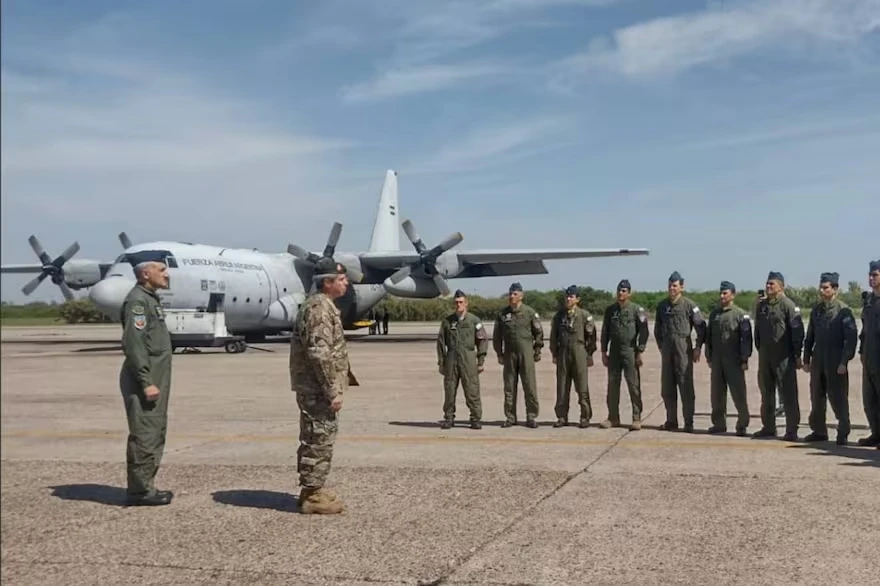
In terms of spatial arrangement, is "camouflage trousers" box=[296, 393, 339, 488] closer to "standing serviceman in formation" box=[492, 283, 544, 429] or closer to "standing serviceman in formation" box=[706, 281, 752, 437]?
"standing serviceman in formation" box=[492, 283, 544, 429]

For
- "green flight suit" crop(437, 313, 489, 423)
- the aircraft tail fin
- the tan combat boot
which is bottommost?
the tan combat boot

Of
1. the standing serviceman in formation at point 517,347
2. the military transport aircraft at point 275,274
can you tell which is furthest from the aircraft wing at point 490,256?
the standing serviceman in formation at point 517,347

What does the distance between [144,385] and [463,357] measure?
5.19m

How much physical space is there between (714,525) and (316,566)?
2.56m

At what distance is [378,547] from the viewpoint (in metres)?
5.25

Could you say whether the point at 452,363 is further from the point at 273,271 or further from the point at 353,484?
the point at 273,271

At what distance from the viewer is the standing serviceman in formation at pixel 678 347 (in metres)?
10.4

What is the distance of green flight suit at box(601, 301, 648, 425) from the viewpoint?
10.6m

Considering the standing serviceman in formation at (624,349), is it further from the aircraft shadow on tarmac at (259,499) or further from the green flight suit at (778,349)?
the aircraft shadow on tarmac at (259,499)

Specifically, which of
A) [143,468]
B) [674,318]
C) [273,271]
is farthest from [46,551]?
[273,271]

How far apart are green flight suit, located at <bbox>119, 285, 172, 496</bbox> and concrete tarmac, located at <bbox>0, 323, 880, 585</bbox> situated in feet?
0.93

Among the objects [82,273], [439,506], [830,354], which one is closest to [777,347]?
[830,354]

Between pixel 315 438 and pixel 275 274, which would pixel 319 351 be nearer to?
pixel 315 438

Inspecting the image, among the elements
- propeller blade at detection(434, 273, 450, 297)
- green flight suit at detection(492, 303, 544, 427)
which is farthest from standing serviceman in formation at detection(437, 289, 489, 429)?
propeller blade at detection(434, 273, 450, 297)
